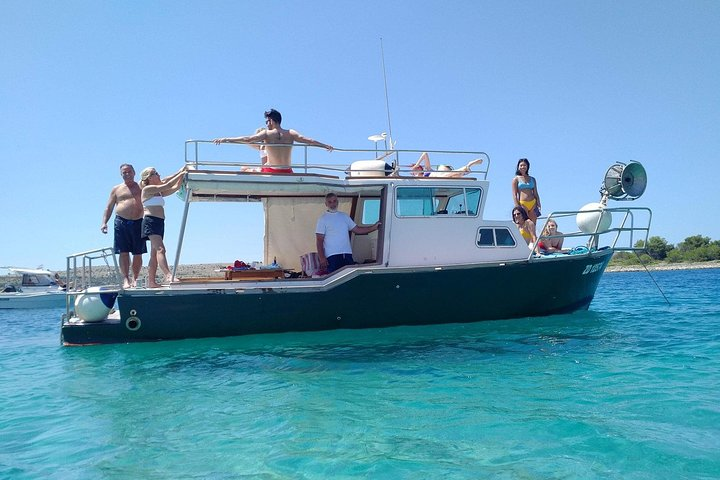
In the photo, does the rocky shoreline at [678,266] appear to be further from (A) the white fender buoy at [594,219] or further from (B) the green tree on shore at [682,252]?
(A) the white fender buoy at [594,219]

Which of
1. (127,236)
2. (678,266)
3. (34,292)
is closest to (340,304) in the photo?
(127,236)

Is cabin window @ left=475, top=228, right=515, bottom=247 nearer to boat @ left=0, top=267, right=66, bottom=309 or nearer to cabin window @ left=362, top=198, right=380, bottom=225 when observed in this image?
cabin window @ left=362, top=198, right=380, bottom=225

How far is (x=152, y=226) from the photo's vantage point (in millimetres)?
8953

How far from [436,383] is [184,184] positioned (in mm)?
5443

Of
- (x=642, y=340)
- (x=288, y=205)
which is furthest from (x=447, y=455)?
(x=288, y=205)

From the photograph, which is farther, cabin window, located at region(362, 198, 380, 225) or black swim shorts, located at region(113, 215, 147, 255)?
cabin window, located at region(362, 198, 380, 225)

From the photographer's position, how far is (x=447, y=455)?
3.77 m

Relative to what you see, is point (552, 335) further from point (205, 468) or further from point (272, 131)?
point (205, 468)

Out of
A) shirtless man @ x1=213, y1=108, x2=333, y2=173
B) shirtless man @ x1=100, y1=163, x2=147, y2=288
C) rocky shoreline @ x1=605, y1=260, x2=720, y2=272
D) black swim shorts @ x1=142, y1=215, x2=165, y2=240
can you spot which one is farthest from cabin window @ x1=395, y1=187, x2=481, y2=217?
rocky shoreline @ x1=605, y1=260, x2=720, y2=272

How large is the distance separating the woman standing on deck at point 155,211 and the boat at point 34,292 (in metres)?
20.4

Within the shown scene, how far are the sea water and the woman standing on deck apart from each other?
4.45 feet

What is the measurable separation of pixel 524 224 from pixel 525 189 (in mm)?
738

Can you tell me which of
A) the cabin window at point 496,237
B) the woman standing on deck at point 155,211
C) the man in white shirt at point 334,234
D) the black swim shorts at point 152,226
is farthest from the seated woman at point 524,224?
the black swim shorts at point 152,226

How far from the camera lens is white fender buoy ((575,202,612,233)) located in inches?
411
